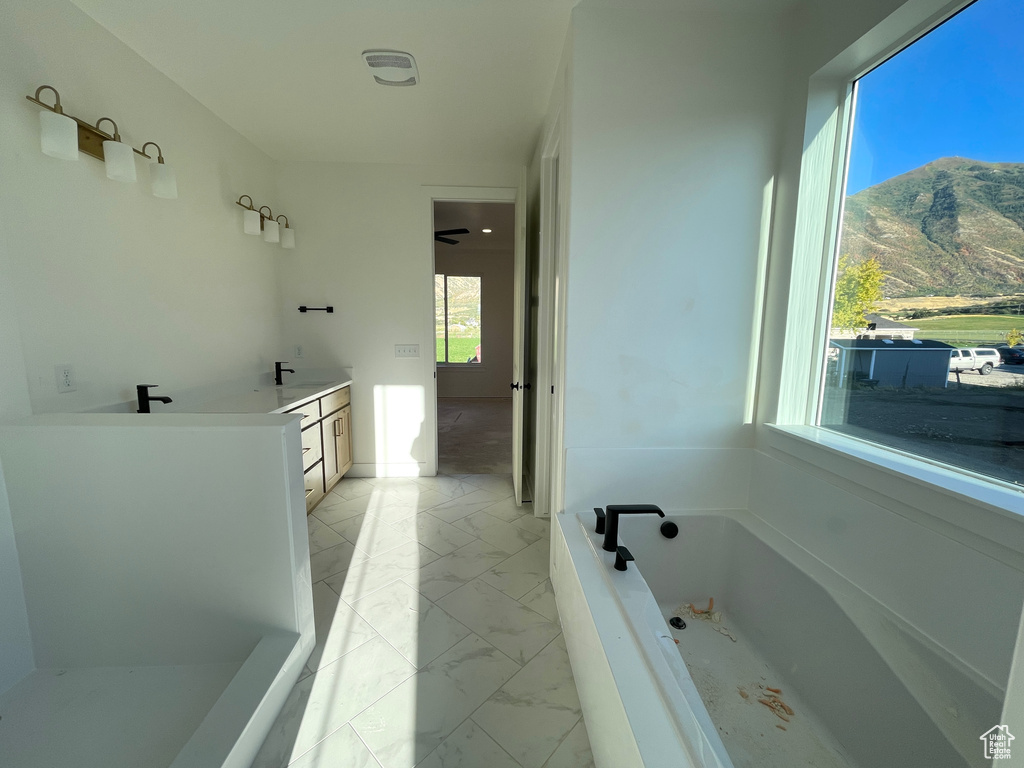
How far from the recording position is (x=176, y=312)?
226 cm

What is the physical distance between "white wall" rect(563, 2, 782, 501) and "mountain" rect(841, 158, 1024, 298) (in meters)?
0.39

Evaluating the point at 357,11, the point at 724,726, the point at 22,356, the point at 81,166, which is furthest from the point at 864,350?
the point at 81,166

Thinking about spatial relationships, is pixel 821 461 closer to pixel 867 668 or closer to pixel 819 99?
pixel 867 668

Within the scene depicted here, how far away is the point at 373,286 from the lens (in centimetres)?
349

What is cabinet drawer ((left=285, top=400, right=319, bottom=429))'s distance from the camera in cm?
261

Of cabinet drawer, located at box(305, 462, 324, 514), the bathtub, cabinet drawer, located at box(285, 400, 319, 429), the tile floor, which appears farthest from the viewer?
the tile floor

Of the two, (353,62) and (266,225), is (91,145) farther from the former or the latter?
(266,225)

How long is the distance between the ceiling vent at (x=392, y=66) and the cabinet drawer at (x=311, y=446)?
2000mm

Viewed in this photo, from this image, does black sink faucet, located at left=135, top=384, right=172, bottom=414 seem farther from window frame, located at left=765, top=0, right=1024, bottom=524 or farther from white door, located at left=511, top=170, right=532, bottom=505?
window frame, located at left=765, top=0, right=1024, bottom=524

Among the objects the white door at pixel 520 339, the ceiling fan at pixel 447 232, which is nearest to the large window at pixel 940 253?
the white door at pixel 520 339

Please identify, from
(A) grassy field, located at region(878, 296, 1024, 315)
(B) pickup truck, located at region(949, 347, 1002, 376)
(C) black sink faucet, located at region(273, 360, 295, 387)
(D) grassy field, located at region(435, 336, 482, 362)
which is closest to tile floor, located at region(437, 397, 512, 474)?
(D) grassy field, located at region(435, 336, 482, 362)

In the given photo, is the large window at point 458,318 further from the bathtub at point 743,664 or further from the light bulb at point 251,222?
the bathtub at point 743,664

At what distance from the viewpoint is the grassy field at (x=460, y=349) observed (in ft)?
24.6

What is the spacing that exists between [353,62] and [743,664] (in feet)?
9.90
